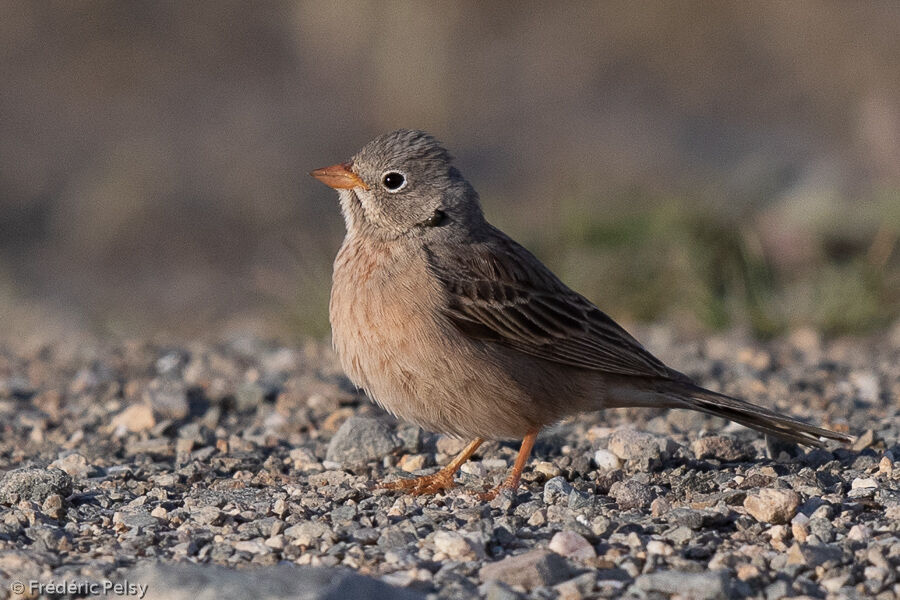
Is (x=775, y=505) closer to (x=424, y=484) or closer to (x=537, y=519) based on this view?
(x=537, y=519)

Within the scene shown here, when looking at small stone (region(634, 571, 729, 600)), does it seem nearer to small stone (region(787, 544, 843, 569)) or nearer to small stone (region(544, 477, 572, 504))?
small stone (region(787, 544, 843, 569))

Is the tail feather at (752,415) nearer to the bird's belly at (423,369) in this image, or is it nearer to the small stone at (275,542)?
the bird's belly at (423,369)

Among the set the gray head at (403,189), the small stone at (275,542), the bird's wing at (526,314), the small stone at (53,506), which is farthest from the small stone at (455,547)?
the gray head at (403,189)

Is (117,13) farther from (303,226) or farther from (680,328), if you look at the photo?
(680,328)

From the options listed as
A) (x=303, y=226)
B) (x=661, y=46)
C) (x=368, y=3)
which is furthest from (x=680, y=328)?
(x=661, y=46)

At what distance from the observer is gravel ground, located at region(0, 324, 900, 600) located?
170 inches

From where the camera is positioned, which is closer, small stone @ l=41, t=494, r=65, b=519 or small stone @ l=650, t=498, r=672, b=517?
small stone @ l=650, t=498, r=672, b=517

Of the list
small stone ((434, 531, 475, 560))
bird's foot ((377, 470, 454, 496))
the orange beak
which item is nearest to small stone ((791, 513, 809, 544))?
small stone ((434, 531, 475, 560))

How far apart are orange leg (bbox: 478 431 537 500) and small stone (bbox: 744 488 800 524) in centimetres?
120

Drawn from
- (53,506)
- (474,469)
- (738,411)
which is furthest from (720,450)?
(53,506)

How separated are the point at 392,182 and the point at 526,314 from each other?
1044mm

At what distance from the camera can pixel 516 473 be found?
19.0 feet

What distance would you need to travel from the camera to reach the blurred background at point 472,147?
10.4m

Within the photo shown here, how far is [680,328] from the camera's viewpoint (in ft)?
31.1
